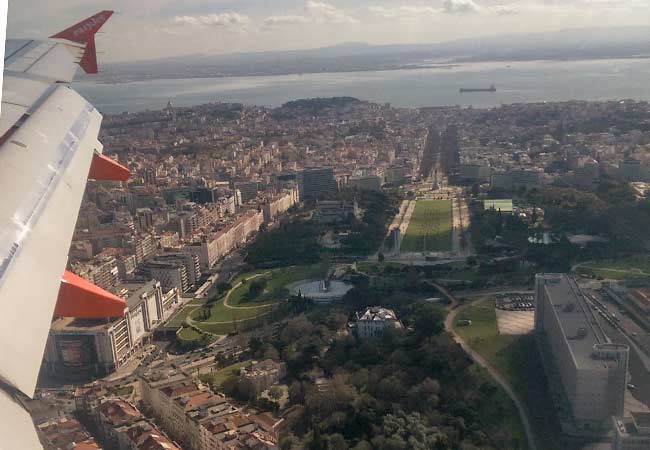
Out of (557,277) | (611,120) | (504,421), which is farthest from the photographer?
(611,120)

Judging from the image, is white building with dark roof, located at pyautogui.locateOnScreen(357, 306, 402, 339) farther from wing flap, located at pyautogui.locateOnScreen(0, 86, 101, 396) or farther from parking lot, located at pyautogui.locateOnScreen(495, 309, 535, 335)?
wing flap, located at pyautogui.locateOnScreen(0, 86, 101, 396)

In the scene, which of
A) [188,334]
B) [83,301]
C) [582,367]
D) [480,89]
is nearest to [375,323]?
[188,334]

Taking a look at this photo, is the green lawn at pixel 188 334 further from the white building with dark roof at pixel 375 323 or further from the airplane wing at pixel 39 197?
the airplane wing at pixel 39 197

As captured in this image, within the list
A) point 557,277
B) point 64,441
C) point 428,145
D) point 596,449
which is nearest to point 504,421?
point 596,449

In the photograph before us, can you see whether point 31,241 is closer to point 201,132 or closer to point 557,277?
point 557,277

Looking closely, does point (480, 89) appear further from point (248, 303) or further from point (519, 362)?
point (519, 362)

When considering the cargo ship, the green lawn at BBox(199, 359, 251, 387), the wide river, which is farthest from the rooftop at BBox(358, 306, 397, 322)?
the cargo ship
